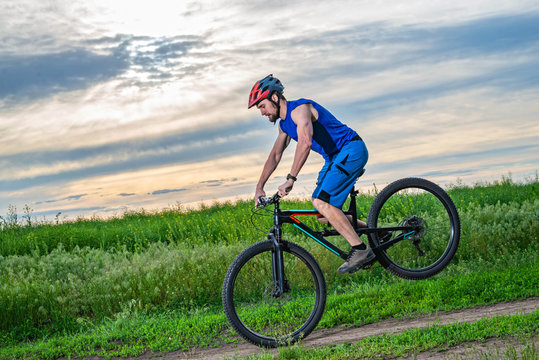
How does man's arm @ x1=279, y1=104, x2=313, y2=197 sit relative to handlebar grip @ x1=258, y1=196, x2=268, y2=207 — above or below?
above

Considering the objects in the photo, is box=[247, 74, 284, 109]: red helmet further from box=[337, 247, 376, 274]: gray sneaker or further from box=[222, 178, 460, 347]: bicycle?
box=[337, 247, 376, 274]: gray sneaker

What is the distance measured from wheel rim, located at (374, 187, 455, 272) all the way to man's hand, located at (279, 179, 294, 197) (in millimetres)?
1903

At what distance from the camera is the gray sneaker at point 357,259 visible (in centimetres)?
732

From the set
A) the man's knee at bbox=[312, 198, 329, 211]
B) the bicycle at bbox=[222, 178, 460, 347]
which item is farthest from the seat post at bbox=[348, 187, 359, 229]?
the man's knee at bbox=[312, 198, 329, 211]

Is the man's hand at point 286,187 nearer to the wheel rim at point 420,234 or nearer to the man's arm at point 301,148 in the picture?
the man's arm at point 301,148

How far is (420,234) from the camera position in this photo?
816 cm

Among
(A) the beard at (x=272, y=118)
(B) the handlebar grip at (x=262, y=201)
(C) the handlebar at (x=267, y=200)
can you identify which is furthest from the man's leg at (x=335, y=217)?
(A) the beard at (x=272, y=118)

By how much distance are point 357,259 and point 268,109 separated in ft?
8.03

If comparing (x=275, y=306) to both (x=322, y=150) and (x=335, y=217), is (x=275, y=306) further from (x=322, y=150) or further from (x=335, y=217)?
(x=322, y=150)

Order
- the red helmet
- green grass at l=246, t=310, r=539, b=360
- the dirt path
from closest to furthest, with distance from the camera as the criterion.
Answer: green grass at l=246, t=310, r=539, b=360
the red helmet
the dirt path

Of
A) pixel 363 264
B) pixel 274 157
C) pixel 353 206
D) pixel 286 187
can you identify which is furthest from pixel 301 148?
pixel 363 264

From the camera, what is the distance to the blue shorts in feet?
23.2

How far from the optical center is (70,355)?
8.11 metres

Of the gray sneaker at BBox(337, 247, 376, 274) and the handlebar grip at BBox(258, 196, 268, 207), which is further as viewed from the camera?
the gray sneaker at BBox(337, 247, 376, 274)
